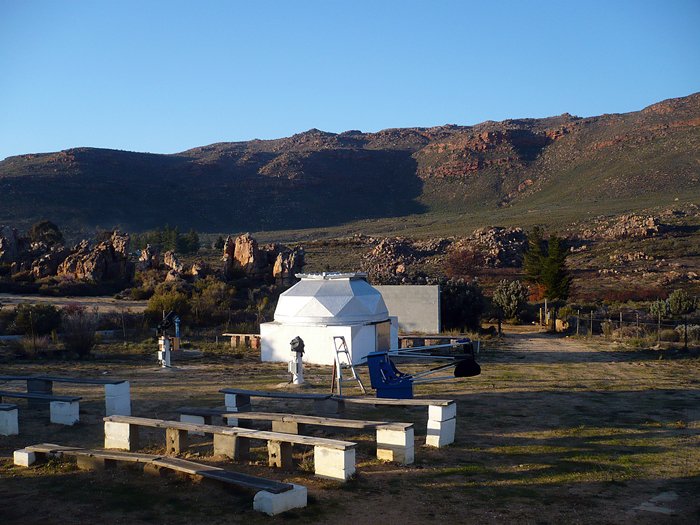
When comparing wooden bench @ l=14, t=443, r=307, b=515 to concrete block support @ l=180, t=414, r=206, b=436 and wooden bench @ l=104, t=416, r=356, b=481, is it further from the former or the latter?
concrete block support @ l=180, t=414, r=206, b=436

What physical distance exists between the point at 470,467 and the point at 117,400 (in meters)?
4.98

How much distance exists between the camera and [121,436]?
333 inches

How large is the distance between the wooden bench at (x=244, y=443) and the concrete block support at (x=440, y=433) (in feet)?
4.74

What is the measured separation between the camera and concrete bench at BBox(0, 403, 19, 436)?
920 cm

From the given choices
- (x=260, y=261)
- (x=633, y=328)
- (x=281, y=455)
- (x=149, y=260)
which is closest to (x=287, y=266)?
(x=260, y=261)

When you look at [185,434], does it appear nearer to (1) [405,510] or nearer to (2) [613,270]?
(1) [405,510]

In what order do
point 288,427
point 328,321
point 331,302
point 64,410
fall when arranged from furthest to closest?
point 331,302 < point 328,321 < point 64,410 < point 288,427

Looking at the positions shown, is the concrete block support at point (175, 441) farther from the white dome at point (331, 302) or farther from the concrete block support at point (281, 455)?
the white dome at point (331, 302)

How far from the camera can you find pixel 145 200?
81.9 metres

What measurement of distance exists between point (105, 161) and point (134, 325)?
2866 inches

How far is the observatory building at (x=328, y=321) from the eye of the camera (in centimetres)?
1639

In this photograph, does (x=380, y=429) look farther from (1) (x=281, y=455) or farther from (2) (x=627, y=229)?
(2) (x=627, y=229)

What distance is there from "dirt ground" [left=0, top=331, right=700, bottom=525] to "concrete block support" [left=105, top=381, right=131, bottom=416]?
330mm

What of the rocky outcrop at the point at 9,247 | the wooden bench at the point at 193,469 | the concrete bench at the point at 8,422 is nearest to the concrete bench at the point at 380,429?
the wooden bench at the point at 193,469
